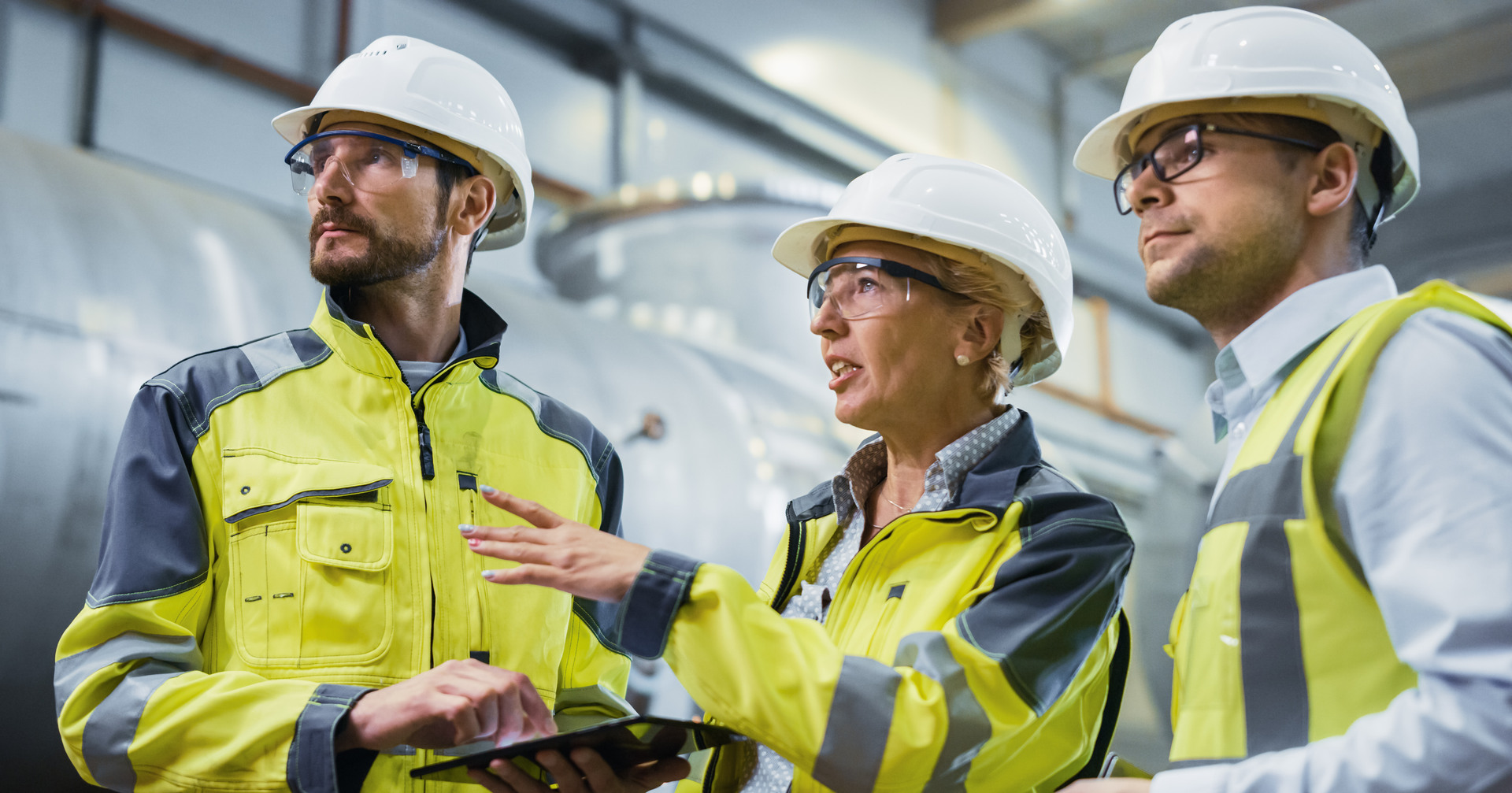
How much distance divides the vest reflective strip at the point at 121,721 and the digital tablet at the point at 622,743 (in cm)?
42

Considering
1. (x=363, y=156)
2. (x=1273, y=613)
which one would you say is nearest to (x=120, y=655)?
(x=363, y=156)

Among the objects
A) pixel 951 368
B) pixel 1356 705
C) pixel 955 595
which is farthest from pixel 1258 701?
pixel 951 368

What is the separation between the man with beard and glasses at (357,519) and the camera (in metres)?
1.69

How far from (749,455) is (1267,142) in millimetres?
2739

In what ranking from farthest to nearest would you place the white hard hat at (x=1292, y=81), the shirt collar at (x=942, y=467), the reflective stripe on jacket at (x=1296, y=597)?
the shirt collar at (x=942, y=467) < the white hard hat at (x=1292, y=81) < the reflective stripe on jacket at (x=1296, y=597)

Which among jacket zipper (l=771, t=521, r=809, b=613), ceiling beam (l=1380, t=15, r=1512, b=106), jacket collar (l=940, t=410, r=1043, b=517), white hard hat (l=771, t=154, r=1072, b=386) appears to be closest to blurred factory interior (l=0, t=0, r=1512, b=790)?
ceiling beam (l=1380, t=15, r=1512, b=106)

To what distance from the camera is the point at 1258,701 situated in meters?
1.41

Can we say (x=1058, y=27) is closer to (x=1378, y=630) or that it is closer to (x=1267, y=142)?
(x=1267, y=142)

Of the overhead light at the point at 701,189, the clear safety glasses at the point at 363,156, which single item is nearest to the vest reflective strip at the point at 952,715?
the clear safety glasses at the point at 363,156

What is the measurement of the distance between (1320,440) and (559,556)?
98cm

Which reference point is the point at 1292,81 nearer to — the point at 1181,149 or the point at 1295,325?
the point at 1181,149

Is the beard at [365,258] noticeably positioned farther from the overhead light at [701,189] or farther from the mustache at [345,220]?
the overhead light at [701,189]

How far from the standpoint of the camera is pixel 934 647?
1.61m

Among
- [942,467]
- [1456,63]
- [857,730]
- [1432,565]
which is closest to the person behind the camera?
[1432,565]
